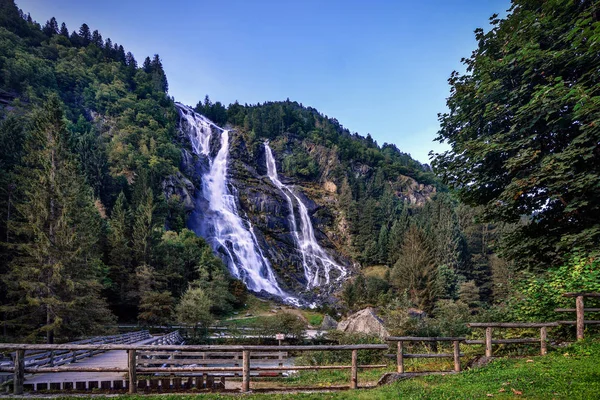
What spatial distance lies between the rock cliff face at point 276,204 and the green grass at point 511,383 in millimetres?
43261

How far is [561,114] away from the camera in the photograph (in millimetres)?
9055

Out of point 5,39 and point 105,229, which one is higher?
point 5,39

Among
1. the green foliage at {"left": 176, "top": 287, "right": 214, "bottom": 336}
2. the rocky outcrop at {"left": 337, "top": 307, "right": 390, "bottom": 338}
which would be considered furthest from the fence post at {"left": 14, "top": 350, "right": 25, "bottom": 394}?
the green foliage at {"left": 176, "top": 287, "right": 214, "bottom": 336}

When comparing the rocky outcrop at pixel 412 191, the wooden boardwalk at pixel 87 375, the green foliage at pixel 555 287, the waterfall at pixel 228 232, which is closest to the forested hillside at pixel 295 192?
the green foliage at pixel 555 287

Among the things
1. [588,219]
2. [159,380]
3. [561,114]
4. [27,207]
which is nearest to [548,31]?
[561,114]

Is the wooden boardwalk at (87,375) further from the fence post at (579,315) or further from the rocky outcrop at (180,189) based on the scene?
the rocky outcrop at (180,189)

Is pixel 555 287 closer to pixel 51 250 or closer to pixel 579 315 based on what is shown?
pixel 579 315

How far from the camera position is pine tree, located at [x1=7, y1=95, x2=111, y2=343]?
18484mm

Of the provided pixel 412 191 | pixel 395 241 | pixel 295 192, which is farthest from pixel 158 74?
pixel 395 241

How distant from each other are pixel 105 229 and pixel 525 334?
41633mm

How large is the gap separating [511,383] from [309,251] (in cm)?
5965

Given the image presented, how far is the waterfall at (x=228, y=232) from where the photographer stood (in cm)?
5122

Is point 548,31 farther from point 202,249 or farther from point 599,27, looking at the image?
point 202,249

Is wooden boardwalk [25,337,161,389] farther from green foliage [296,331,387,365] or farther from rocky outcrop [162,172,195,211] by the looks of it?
rocky outcrop [162,172,195,211]
